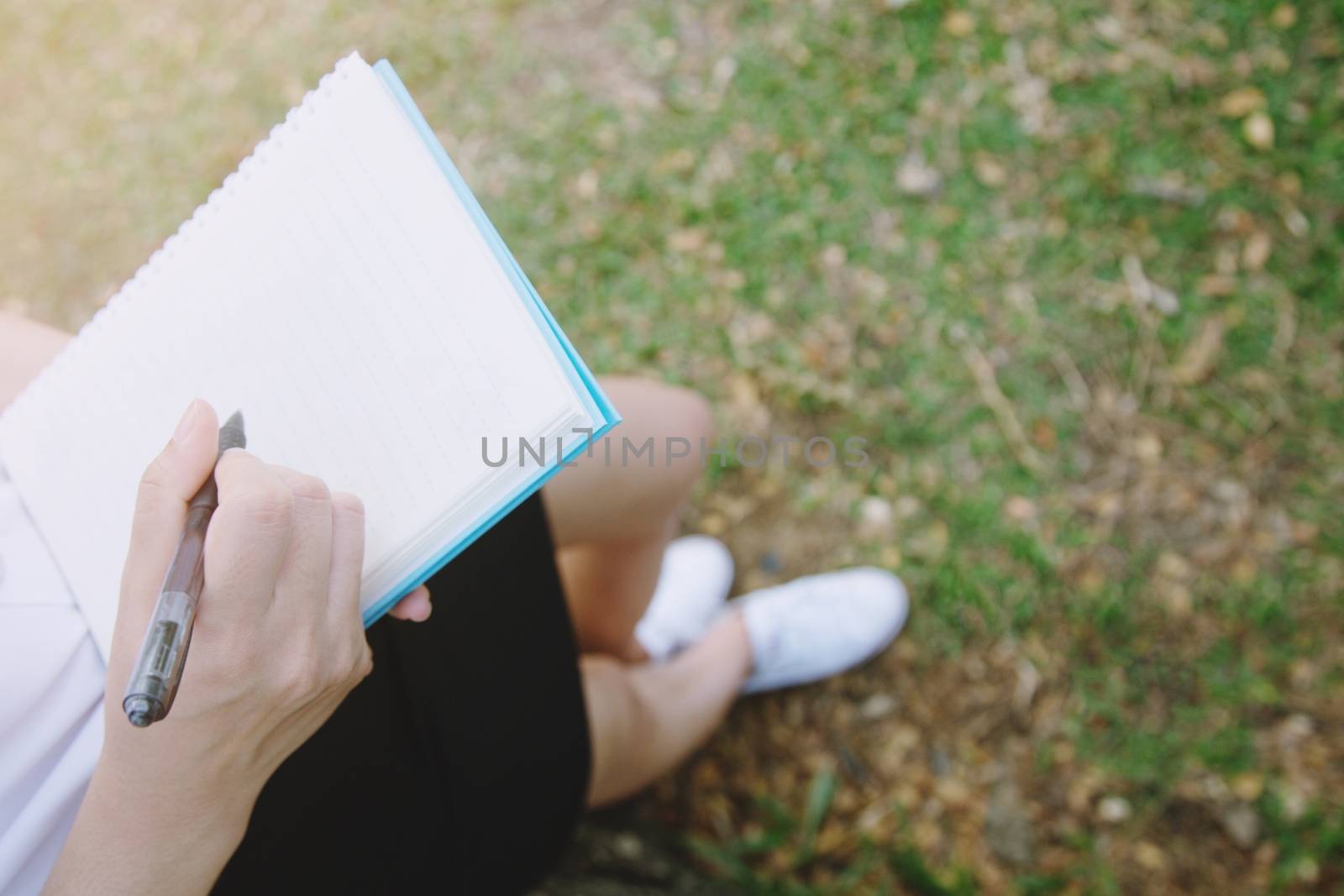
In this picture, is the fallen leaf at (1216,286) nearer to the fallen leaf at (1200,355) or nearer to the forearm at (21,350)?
the fallen leaf at (1200,355)

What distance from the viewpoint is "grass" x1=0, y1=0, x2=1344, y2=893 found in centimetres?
216

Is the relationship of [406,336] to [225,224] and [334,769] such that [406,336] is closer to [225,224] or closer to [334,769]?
[225,224]

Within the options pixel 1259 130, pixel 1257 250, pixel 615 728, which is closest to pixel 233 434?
pixel 615 728

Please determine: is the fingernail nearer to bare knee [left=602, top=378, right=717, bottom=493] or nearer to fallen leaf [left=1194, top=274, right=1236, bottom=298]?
bare knee [left=602, top=378, right=717, bottom=493]

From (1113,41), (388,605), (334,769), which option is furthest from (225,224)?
(1113,41)

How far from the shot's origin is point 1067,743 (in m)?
2.19

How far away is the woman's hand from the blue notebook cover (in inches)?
3.8

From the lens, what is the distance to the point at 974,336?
2506 mm

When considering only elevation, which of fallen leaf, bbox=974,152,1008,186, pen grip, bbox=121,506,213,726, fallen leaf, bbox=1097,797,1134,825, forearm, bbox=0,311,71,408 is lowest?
fallen leaf, bbox=1097,797,1134,825

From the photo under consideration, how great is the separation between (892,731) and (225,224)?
6.33ft

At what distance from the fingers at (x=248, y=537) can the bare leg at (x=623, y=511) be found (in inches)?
27.2

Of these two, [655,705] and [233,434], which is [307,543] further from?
[655,705]

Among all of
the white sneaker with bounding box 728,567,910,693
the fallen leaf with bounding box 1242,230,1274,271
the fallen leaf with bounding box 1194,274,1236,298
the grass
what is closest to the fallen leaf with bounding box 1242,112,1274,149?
the grass

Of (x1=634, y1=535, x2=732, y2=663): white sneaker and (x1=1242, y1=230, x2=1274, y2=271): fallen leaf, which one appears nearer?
(x1=634, y1=535, x2=732, y2=663): white sneaker
